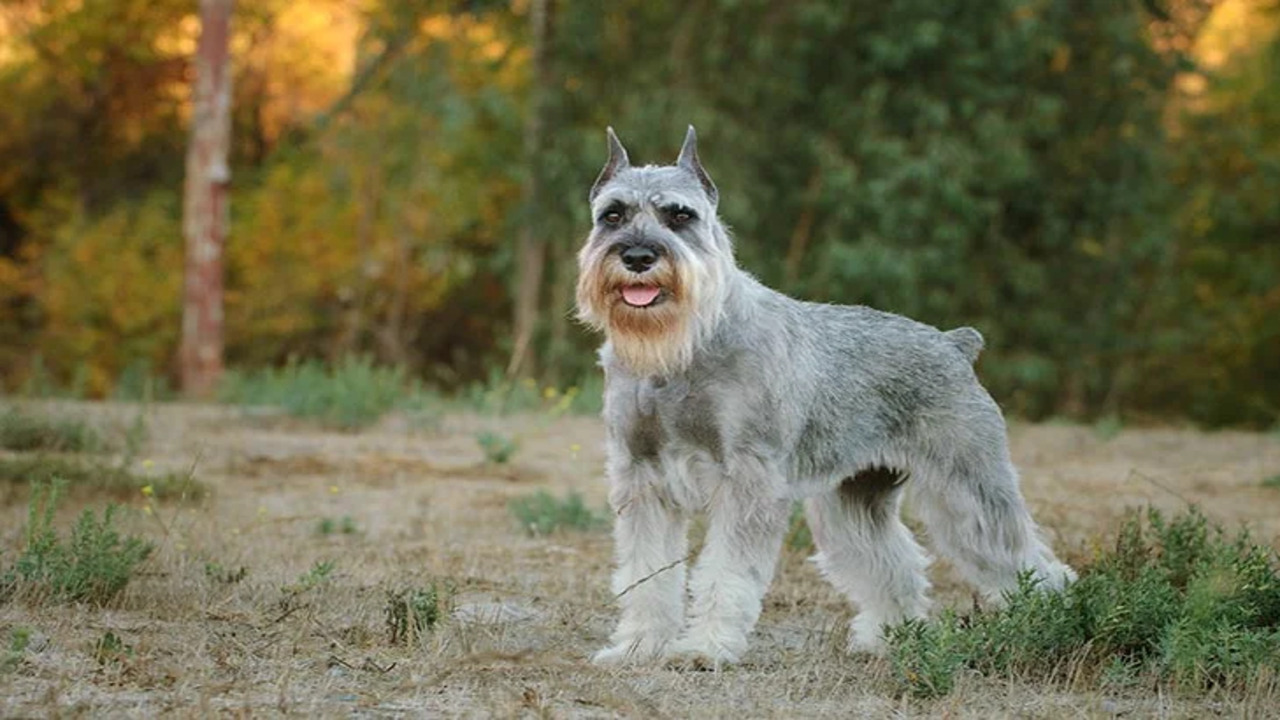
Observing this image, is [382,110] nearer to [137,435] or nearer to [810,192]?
[810,192]

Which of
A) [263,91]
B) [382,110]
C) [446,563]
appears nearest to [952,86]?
[382,110]

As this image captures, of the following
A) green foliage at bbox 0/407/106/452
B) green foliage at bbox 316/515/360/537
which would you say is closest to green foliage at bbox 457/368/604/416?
green foliage at bbox 0/407/106/452

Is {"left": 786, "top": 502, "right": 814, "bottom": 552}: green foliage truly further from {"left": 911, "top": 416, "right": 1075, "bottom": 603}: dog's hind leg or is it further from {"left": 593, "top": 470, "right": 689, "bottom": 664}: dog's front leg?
{"left": 593, "top": 470, "right": 689, "bottom": 664}: dog's front leg

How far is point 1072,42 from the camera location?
28.3m

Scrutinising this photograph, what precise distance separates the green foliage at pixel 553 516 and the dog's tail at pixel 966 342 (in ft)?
10.7

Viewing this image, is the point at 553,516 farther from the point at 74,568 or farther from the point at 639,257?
the point at 639,257

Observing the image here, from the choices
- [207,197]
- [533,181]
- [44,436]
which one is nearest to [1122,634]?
[44,436]

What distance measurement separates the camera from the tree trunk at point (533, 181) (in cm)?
2736

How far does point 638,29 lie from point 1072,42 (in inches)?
283

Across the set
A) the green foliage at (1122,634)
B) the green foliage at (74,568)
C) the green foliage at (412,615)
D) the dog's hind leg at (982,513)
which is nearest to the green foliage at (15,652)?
the green foliage at (74,568)

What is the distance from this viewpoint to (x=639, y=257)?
23.6 ft

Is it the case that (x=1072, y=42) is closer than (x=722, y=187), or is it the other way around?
(x=722, y=187)

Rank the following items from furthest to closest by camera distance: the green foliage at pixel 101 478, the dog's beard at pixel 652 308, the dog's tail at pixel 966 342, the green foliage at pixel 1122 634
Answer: the green foliage at pixel 101 478 < the dog's tail at pixel 966 342 < the dog's beard at pixel 652 308 < the green foliage at pixel 1122 634

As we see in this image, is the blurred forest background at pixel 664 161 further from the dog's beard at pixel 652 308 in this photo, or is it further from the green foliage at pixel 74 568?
the dog's beard at pixel 652 308
